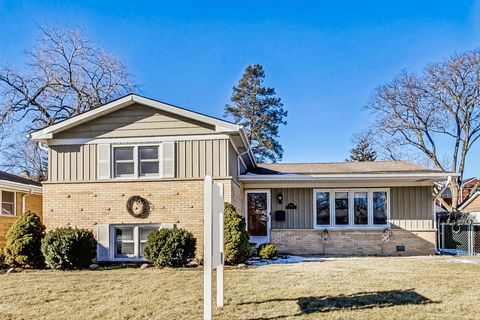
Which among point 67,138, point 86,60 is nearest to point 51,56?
point 86,60

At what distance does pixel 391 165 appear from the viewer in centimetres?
1670

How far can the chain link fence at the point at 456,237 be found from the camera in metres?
15.6

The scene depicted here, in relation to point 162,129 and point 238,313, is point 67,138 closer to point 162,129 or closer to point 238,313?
point 162,129

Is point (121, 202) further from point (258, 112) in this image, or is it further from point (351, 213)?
point (258, 112)

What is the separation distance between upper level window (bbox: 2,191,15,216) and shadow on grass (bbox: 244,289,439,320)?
1264 centimetres

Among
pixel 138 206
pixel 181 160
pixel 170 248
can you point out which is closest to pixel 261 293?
pixel 170 248

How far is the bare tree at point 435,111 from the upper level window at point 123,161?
70.3ft

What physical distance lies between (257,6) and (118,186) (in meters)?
8.07

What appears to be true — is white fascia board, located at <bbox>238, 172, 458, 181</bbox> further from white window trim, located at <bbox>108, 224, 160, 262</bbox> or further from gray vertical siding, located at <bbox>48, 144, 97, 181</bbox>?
gray vertical siding, located at <bbox>48, 144, 97, 181</bbox>

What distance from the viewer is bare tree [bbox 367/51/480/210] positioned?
2567 centimetres

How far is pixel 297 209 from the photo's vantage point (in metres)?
15.0

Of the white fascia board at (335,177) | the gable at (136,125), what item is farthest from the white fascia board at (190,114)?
the white fascia board at (335,177)

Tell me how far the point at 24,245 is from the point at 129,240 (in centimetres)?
279

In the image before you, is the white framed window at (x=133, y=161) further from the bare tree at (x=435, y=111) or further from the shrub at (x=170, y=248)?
the bare tree at (x=435, y=111)
